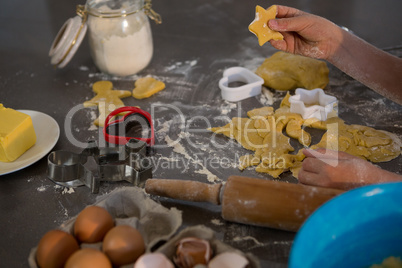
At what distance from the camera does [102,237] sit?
93 centimetres

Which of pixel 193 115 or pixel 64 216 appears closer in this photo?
pixel 64 216

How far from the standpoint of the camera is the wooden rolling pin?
988 mm

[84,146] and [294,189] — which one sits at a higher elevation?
[294,189]

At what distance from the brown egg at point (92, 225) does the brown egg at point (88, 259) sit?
0.28 feet

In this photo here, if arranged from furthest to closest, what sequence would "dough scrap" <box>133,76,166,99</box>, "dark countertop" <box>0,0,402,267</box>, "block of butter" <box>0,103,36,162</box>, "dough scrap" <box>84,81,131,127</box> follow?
"dough scrap" <box>133,76,166,99</box>, "dough scrap" <box>84,81,131,127</box>, "block of butter" <box>0,103,36,162</box>, "dark countertop" <box>0,0,402,267</box>

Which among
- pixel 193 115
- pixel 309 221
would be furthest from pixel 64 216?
pixel 309 221

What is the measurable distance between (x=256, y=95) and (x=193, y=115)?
0.27 metres

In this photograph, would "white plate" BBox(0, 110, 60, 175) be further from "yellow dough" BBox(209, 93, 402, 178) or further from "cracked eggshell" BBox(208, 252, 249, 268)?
"cracked eggshell" BBox(208, 252, 249, 268)

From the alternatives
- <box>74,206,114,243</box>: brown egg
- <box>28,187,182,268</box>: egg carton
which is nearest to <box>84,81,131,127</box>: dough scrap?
<box>28,187,182,268</box>: egg carton

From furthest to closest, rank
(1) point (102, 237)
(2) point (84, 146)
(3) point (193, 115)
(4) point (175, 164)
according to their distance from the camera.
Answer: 1. (3) point (193, 115)
2. (2) point (84, 146)
3. (4) point (175, 164)
4. (1) point (102, 237)

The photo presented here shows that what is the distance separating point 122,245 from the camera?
33.8 inches

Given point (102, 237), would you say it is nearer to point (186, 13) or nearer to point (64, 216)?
point (64, 216)

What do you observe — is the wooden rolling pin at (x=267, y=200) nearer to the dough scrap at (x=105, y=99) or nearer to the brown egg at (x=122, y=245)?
the brown egg at (x=122, y=245)

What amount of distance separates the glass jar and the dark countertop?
0.08m
